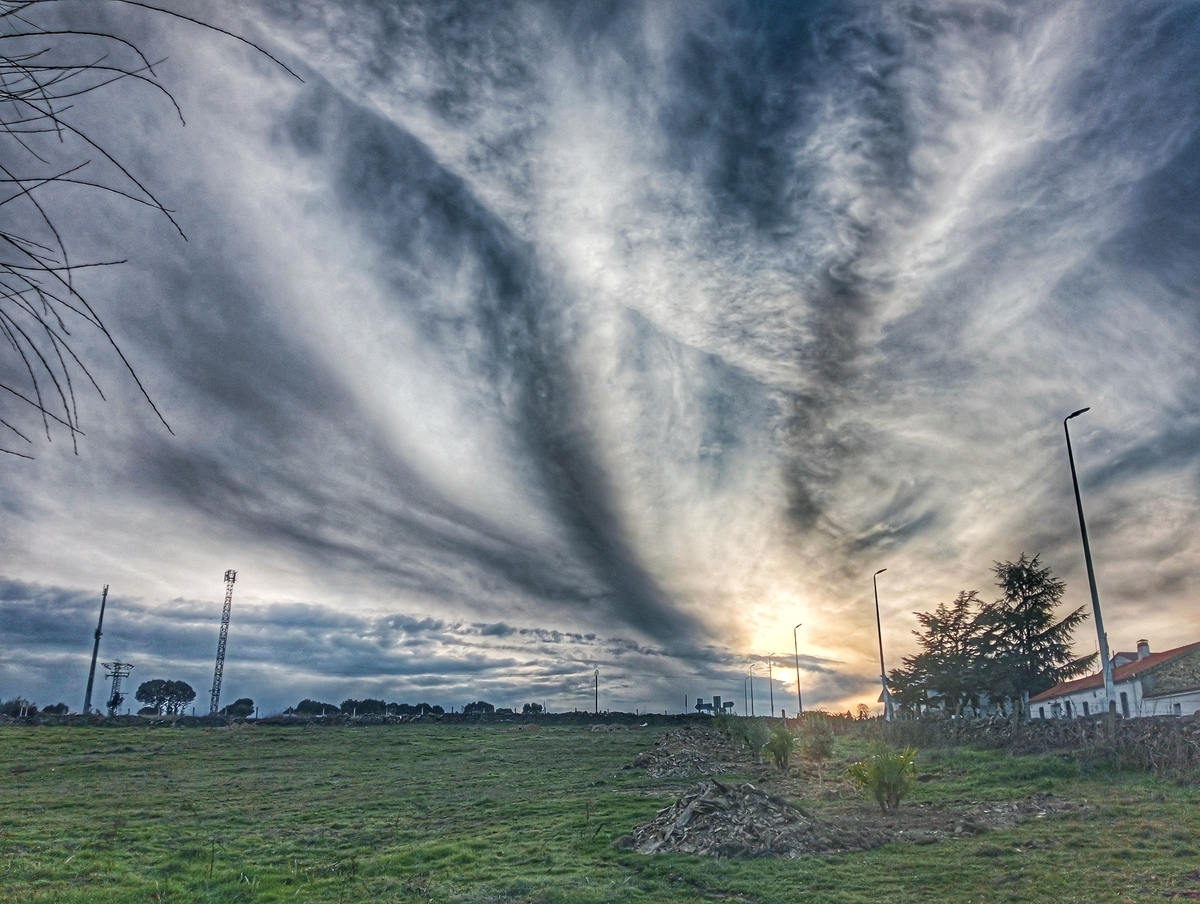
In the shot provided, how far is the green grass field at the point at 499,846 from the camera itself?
15.2 meters

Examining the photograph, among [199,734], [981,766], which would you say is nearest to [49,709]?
[199,734]

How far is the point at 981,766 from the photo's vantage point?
2962cm

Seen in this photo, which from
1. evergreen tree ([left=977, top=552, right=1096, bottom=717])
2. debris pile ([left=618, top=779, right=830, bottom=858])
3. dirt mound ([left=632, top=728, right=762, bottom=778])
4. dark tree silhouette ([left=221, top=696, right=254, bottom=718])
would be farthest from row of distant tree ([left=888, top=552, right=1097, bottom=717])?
dark tree silhouette ([left=221, top=696, right=254, bottom=718])

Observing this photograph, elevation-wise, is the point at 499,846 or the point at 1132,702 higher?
the point at 1132,702

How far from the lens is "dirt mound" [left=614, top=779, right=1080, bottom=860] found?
1883 centimetres

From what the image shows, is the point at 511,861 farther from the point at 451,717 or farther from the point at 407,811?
the point at 451,717

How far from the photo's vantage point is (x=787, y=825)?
65.5 feet

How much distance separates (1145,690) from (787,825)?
136 ft

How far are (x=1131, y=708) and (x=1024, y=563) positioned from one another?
24619 millimetres

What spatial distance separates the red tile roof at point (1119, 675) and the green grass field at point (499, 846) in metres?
26.7

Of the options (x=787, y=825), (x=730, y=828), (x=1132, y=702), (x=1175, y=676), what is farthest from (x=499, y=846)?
(x=1132, y=702)

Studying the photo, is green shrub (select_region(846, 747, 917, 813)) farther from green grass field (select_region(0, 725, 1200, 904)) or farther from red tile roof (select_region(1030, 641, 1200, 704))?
red tile roof (select_region(1030, 641, 1200, 704))

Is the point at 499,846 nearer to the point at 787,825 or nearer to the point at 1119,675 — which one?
the point at 787,825

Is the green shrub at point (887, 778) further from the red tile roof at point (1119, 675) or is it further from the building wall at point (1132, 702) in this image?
the red tile roof at point (1119, 675)
